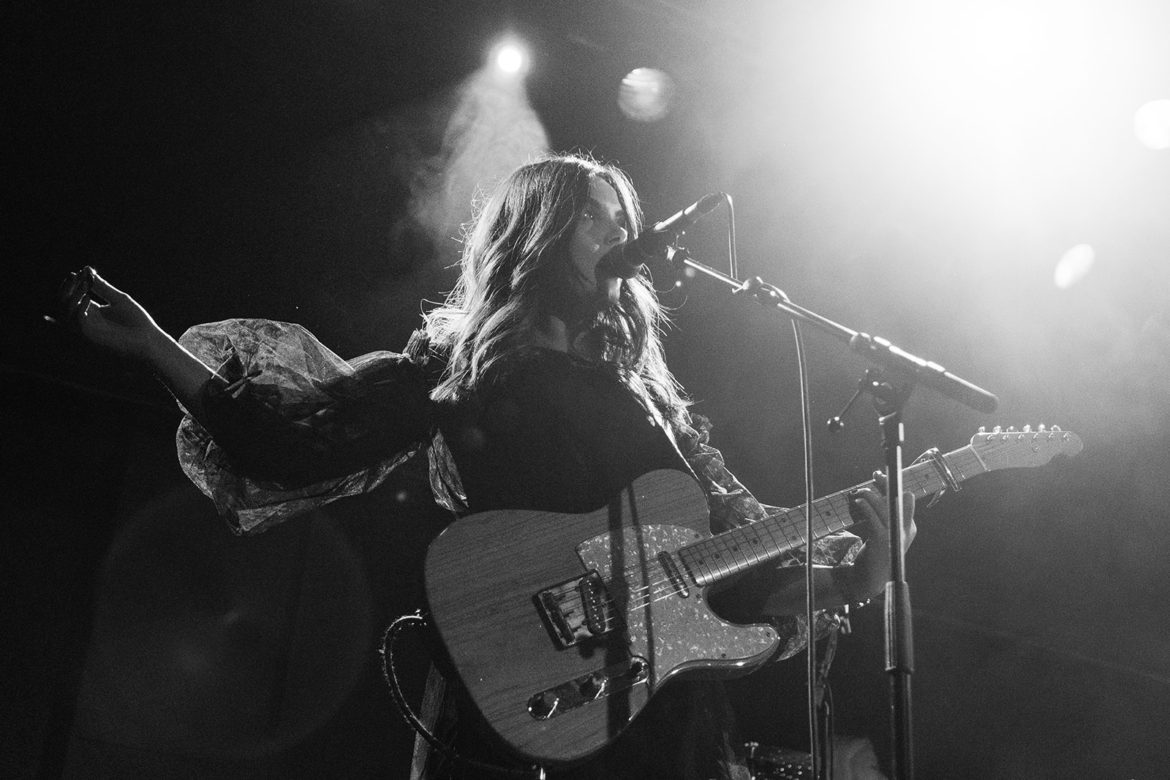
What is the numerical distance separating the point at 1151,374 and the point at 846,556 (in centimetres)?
281

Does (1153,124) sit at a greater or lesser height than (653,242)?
greater

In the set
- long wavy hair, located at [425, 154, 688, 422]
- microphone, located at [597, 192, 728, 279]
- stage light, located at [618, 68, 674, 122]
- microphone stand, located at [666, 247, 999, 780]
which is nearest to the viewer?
microphone stand, located at [666, 247, 999, 780]

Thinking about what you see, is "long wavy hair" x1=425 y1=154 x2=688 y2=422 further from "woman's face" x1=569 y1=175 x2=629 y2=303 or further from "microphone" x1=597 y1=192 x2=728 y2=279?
"microphone" x1=597 y1=192 x2=728 y2=279

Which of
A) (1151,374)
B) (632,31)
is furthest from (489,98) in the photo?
(1151,374)

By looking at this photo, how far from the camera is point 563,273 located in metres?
2.23

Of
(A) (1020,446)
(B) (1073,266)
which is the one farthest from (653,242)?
(B) (1073,266)

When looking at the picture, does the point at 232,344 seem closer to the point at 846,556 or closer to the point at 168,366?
the point at 168,366

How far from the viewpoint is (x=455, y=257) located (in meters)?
3.79

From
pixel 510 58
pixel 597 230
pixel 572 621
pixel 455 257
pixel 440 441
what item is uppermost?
pixel 510 58

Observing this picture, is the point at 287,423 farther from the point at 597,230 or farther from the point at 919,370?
the point at 919,370

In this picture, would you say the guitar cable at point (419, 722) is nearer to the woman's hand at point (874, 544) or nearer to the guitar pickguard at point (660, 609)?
the guitar pickguard at point (660, 609)

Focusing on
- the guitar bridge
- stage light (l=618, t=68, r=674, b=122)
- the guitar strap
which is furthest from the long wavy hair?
stage light (l=618, t=68, r=674, b=122)

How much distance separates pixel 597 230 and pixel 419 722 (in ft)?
4.23

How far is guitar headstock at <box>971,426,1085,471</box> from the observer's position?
2.47m
